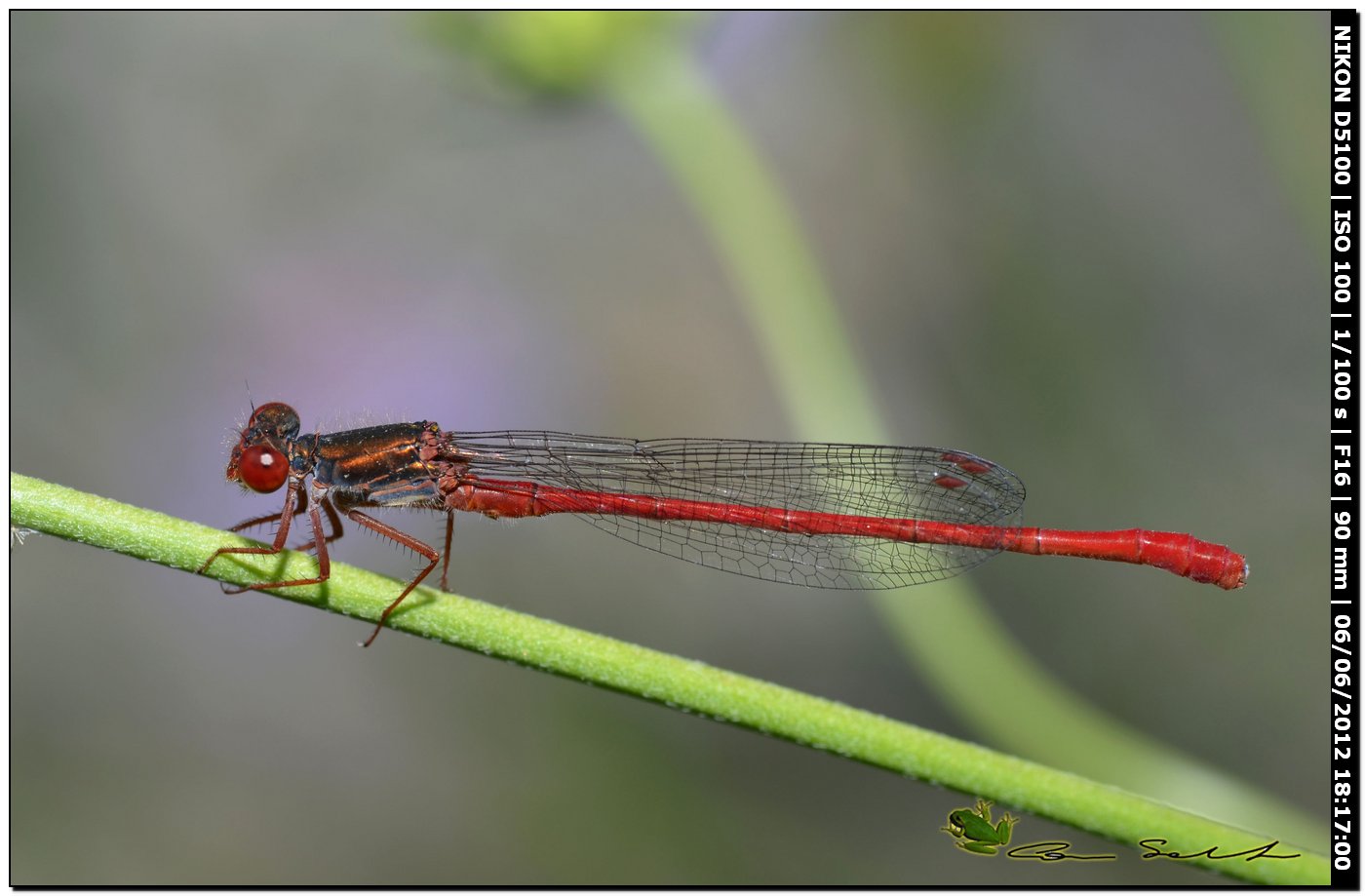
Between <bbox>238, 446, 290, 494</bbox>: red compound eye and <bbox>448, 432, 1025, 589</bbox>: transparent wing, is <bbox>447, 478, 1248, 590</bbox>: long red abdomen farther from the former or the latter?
<bbox>238, 446, 290, 494</bbox>: red compound eye

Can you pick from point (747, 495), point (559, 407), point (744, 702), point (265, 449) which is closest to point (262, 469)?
point (265, 449)

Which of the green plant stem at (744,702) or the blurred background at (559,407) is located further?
the blurred background at (559,407)

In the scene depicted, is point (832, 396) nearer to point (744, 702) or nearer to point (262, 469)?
point (262, 469)

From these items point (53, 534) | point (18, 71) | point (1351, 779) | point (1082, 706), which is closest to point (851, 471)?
point (1082, 706)

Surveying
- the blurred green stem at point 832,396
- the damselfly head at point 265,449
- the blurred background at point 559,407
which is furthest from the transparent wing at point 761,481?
the blurred background at point 559,407

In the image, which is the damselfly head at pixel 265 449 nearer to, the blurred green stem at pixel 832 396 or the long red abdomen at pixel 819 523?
the long red abdomen at pixel 819 523

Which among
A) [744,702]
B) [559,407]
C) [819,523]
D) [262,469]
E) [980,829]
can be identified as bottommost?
[980,829]
